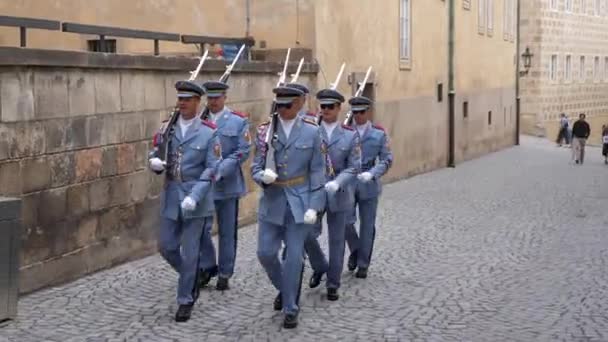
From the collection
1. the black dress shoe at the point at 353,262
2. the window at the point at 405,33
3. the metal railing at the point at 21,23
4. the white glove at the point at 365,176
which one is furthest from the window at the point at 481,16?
the metal railing at the point at 21,23

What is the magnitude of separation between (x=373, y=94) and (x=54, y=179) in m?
11.2

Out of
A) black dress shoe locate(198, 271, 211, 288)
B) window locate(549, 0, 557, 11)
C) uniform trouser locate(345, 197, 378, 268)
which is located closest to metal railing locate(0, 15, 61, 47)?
black dress shoe locate(198, 271, 211, 288)

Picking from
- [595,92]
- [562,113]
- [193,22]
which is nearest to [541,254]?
[193,22]

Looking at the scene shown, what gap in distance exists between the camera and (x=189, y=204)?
712 cm

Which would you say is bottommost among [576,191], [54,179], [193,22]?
[576,191]

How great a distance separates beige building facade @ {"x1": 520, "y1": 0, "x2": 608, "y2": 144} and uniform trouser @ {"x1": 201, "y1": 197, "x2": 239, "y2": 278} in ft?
111

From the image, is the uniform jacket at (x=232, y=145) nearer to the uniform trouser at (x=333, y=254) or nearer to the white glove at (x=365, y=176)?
the uniform trouser at (x=333, y=254)

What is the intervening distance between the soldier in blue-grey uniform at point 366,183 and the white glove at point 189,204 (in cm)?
241

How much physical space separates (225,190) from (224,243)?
45 centimetres

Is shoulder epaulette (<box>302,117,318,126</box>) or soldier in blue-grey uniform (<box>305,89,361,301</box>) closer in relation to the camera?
shoulder epaulette (<box>302,117,318,126</box>)

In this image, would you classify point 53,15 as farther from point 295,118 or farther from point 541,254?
point 295,118

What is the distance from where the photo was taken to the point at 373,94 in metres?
19.2

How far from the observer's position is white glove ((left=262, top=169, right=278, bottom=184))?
7191 millimetres

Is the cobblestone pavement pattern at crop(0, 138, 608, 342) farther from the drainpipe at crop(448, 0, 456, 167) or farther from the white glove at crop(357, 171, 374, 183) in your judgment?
the drainpipe at crop(448, 0, 456, 167)
